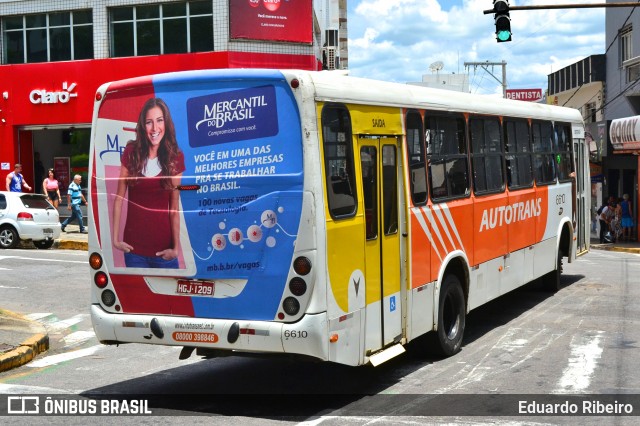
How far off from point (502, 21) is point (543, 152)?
13.2 ft

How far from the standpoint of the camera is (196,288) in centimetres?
842

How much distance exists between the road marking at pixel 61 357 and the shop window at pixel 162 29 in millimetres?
18807

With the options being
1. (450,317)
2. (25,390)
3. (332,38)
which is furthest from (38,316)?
(332,38)

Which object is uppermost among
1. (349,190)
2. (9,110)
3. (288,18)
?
(288,18)

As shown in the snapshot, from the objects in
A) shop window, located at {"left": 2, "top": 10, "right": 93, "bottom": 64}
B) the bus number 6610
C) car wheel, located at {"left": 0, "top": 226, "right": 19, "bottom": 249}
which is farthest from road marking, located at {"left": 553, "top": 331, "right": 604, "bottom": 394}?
shop window, located at {"left": 2, "top": 10, "right": 93, "bottom": 64}

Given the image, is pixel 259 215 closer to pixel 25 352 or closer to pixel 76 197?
pixel 25 352

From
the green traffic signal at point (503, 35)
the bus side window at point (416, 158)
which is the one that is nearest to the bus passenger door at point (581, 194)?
the green traffic signal at point (503, 35)

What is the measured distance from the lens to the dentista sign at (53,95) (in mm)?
30828

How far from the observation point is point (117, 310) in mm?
8805

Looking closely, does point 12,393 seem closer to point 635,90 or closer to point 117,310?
point 117,310

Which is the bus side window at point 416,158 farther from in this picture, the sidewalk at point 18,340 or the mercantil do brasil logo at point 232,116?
the sidewalk at point 18,340

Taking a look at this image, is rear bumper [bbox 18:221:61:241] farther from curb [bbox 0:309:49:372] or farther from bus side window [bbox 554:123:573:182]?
bus side window [bbox 554:123:573:182]

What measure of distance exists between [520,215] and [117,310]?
707 centimetres

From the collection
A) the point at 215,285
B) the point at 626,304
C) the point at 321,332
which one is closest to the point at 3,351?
the point at 215,285
